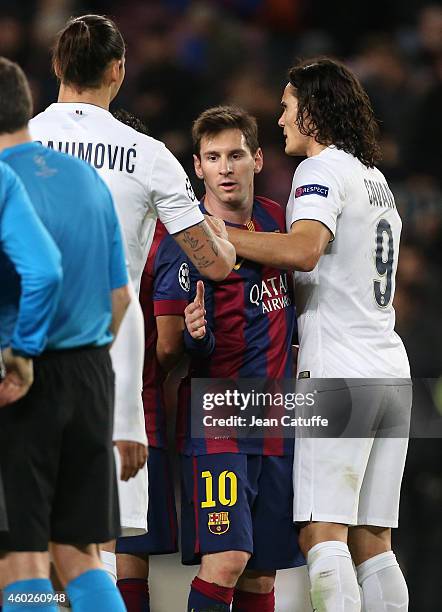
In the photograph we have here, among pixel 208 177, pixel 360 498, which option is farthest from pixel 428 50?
pixel 360 498

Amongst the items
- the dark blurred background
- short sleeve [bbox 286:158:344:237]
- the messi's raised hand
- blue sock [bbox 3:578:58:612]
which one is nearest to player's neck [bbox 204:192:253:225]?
short sleeve [bbox 286:158:344:237]

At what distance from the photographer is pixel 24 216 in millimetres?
2703

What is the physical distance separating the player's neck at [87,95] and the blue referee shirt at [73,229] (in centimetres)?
70

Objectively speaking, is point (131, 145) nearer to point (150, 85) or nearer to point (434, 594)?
point (434, 594)

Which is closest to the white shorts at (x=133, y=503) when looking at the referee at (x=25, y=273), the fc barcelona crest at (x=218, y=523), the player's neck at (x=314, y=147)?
the fc barcelona crest at (x=218, y=523)

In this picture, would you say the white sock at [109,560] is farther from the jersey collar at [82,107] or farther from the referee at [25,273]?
the jersey collar at [82,107]

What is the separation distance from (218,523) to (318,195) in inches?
48.9

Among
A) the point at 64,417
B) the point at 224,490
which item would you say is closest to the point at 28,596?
the point at 64,417

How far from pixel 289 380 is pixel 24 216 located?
175cm

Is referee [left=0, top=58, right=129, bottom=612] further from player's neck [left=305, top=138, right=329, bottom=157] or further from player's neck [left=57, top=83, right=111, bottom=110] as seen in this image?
player's neck [left=305, top=138, right=329, bottom=157]

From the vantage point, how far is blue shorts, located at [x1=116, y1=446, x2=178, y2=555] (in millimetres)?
4176

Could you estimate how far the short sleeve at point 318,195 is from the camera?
3889mm

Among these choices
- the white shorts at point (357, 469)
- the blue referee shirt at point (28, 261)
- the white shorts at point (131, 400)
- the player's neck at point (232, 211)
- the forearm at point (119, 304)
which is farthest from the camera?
the player's neck at point (232, 211)

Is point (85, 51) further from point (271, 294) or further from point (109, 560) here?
point (109, 560)
